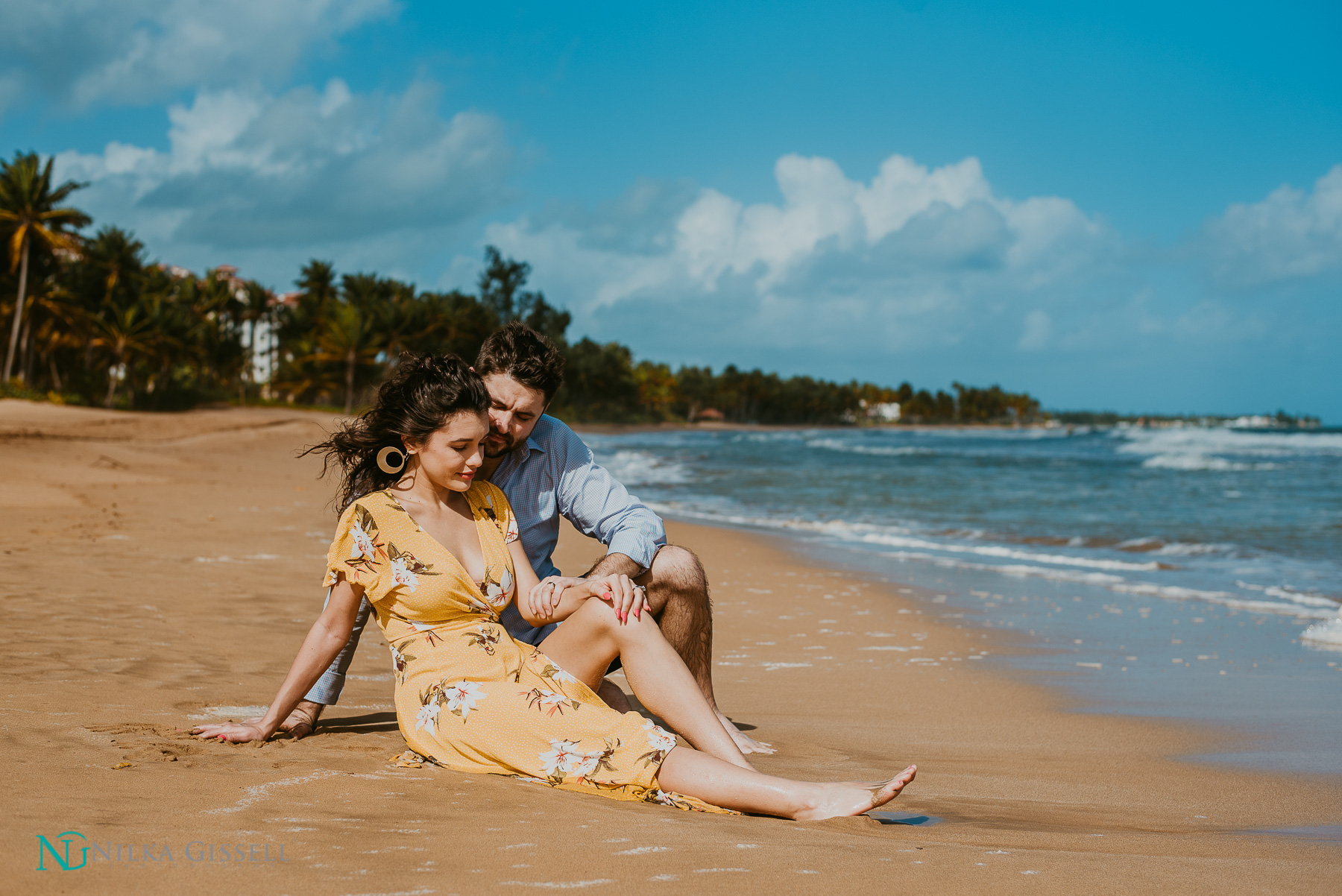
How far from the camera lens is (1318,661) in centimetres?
555

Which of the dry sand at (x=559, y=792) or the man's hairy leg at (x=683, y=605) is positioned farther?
the man's hairy leg at (x=683, y=605)

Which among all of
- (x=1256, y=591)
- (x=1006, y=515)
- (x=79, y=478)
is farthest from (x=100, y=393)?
(x=1256, y=591)

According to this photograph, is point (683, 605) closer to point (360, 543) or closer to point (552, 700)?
point (552, 700)

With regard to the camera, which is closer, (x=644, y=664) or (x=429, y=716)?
(x=429, y=716)

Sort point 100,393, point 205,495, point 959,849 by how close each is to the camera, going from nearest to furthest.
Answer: point 959,849 → point 205,495 → point 100,393

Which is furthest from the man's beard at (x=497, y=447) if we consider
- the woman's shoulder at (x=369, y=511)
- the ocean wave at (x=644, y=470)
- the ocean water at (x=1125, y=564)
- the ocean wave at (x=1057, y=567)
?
the ocean wave at (x=644, y=470)

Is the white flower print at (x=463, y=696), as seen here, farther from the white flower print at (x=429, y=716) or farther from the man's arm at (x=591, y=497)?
the man's arm at (x=591, y=497)

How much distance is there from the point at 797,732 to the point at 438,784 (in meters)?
1.79

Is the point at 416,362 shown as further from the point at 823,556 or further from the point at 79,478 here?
the point at 79,478

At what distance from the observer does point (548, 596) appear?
302 cm

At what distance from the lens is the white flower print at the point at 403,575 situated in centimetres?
284

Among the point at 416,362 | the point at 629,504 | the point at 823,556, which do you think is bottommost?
the point at 823,556

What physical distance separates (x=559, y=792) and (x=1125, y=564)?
8.95 meters

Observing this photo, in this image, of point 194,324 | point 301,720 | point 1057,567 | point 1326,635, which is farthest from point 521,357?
point 194,324
